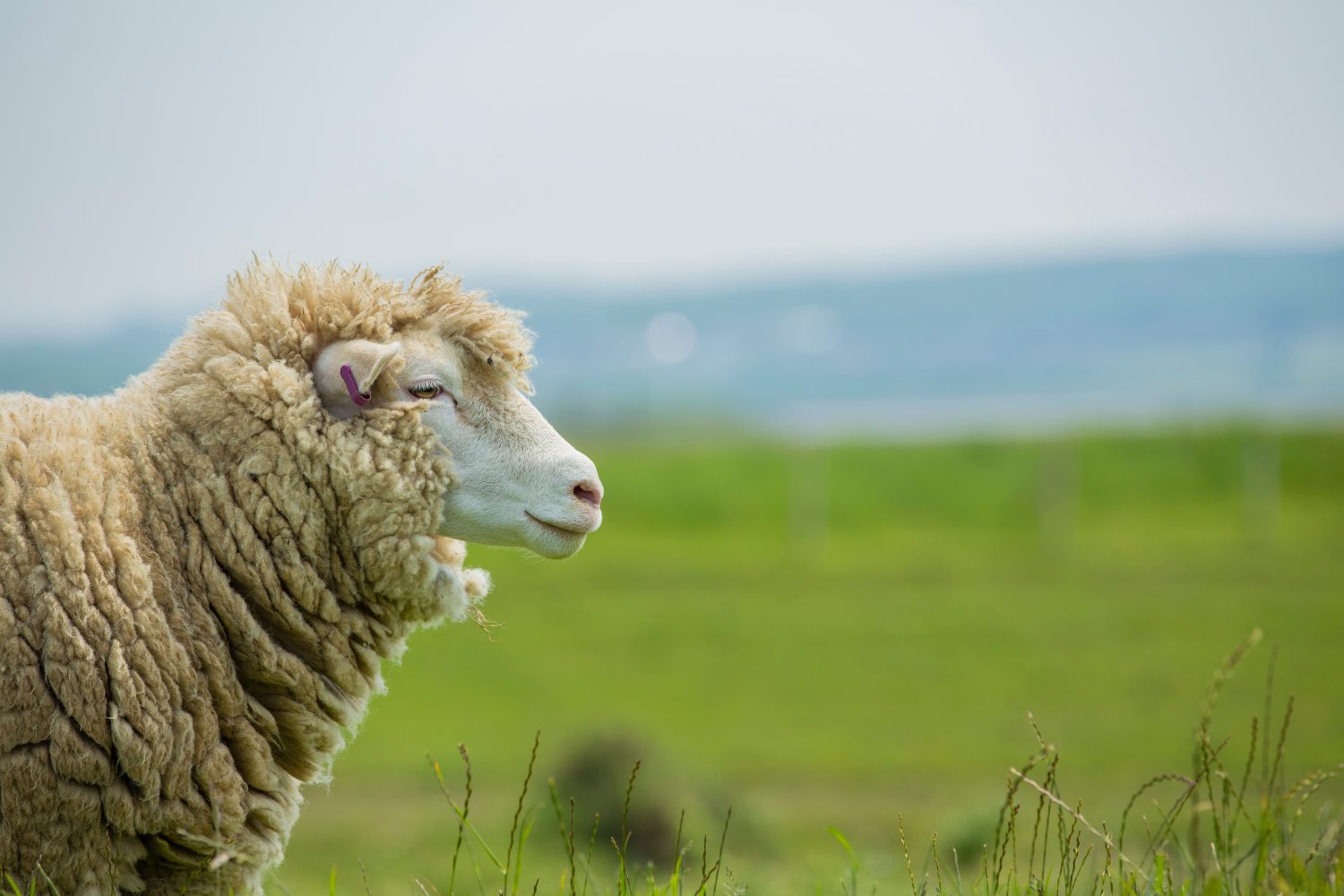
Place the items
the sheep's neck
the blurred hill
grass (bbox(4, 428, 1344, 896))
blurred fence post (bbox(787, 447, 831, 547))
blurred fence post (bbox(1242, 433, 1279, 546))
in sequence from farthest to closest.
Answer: the blurred hill, blurred fence post (bbox(787, 447, 831, 547)), blurred fence post (bbox(1242, 433, 1279, 546)), grass (bbox(4, 428, 1344, 896)), the sheep's neck

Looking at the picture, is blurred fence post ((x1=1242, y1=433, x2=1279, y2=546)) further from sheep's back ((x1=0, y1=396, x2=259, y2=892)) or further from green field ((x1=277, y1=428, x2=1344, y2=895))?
sheep's back ((x1=0, y1=396, x2=259, y2=892))

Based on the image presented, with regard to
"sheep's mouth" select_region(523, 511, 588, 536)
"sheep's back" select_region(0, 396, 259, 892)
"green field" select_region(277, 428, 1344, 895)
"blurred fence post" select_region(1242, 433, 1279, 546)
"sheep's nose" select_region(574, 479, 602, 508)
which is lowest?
"green field" select_region(277, 428, 1344, 895)

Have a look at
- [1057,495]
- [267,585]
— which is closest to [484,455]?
[267,585]

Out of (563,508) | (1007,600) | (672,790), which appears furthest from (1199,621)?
(563,508)

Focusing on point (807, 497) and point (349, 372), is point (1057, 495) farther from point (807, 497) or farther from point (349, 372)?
point (349, 372)

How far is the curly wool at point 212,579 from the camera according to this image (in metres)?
2.97

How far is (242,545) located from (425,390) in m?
0.64

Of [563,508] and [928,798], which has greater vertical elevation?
[563,508]

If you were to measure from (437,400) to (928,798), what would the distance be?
1299 cm

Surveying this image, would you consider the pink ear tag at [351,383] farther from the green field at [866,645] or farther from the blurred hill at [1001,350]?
the blurred hill at [1001,350]

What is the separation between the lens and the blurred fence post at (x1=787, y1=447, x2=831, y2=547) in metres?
27.7

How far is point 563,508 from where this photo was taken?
138 inches

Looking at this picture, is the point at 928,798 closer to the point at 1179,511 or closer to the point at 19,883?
the point at 19,883

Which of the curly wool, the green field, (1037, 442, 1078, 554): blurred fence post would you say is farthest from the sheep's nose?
(1037, 442, 1078, 554): blurred fence post
